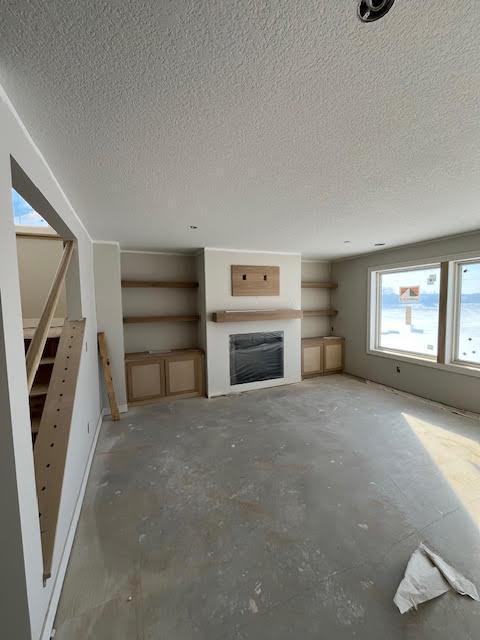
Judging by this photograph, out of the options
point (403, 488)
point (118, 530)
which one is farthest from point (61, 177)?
point (403, 488)

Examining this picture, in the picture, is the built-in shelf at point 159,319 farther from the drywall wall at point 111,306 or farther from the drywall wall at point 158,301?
the drywall wall at point 111,306

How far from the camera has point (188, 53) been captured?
0.89 meters

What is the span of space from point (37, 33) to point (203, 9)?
51 cm

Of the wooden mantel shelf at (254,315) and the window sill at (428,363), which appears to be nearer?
the window sill at (428,363)

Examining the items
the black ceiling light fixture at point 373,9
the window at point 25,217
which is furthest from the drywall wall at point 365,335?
the window at point 25,217

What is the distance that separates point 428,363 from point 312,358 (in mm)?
1841

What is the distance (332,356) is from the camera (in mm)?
5328

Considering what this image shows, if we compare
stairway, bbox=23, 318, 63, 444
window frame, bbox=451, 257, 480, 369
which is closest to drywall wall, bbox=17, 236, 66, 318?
stairway, bbox=23, 318, 63, 444

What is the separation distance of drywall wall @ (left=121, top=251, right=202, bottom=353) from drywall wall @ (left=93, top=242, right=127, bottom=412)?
0.64 metres

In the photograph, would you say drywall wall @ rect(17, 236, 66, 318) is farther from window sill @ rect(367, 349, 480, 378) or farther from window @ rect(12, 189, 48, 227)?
window sill @ rect(367, 349, 480, 378)

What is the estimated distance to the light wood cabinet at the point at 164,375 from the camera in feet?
12.5

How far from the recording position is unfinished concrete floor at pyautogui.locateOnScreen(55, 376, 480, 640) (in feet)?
4.06

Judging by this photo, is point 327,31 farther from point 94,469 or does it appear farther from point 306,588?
point 94,469

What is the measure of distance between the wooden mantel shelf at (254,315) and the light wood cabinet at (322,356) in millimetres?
801
